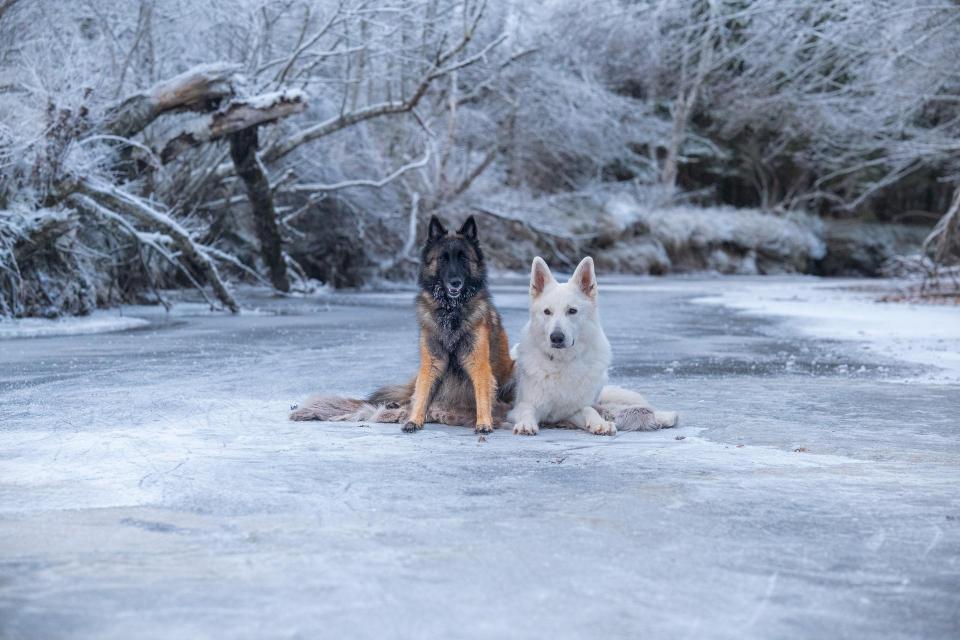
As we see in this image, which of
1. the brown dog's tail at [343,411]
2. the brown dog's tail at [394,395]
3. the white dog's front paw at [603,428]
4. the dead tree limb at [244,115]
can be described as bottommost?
the white dog's front paw at [603,428]

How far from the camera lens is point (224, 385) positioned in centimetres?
760

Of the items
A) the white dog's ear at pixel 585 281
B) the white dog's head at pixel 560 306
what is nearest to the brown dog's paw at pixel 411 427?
the white dog's head at pixel 560 306

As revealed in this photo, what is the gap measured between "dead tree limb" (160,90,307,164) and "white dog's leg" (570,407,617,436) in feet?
32.9

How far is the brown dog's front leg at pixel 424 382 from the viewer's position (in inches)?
229

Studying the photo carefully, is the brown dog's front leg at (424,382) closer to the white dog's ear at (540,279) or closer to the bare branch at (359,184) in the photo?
the white dog's ear at (540,279)

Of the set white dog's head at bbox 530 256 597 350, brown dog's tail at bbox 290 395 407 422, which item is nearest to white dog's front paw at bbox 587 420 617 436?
white dog's head at bbox 530 256 597 350

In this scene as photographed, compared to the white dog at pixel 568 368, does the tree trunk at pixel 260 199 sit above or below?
above

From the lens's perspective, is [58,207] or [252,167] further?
[252,167]

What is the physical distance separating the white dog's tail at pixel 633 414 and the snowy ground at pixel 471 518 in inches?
8.3

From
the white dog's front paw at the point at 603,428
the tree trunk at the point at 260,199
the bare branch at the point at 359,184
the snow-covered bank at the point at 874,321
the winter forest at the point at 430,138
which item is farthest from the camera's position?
the bare branch at the point at 359,184

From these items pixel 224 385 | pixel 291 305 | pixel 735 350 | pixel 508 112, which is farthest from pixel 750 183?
pixel 224 385

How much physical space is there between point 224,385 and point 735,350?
5.54 meters

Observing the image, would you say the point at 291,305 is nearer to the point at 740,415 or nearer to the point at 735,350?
the point at 735,350

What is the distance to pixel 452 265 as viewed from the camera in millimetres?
5949
